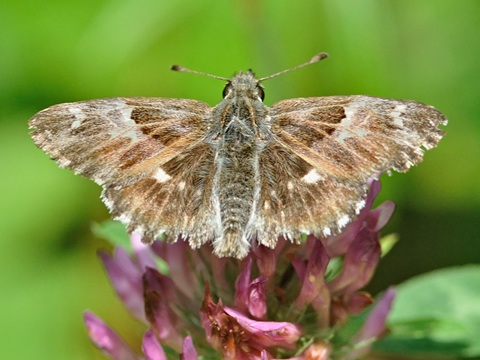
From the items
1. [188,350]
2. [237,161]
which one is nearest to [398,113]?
[237,161]

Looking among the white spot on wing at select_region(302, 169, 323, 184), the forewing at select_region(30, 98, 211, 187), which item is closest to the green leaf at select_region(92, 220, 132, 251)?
the forewing at select_region(30, 98, 211, 187)

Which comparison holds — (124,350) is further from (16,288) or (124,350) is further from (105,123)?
(16,288)

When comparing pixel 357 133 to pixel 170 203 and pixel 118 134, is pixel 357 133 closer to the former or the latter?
pixel 170 203

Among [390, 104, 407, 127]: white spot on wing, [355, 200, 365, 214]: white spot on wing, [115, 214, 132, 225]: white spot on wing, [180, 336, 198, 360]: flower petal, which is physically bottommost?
[180, 336, 198, 360]: flower petal

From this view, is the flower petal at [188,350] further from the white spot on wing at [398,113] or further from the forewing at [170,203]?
the white spot on wing at [398,113]

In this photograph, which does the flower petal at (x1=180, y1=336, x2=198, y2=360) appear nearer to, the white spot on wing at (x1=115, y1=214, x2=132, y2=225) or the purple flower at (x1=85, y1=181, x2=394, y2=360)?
the purple flower at (x1=85, y1=181, x2=394, y2=360)

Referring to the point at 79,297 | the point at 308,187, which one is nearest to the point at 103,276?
the point at 79,297
